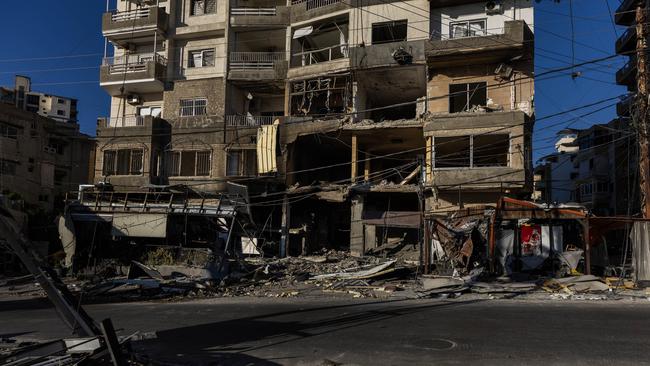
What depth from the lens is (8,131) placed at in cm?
4069

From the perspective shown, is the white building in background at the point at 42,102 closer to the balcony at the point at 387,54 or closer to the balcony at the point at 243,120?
the balcony at the point at 243,120

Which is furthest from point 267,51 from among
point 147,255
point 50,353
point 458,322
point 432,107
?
point 50,353

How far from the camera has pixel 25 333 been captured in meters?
10.9

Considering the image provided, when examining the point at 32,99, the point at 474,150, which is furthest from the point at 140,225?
the point at 32,99

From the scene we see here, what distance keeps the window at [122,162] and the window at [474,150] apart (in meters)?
20.3

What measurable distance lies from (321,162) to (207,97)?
31.8ft

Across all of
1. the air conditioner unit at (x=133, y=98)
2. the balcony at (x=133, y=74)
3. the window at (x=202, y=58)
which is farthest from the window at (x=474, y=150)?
the air conditioner unit at (x=133, y=98)

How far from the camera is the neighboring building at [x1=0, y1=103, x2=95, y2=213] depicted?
131ft

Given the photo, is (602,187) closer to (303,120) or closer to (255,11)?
(303,120)

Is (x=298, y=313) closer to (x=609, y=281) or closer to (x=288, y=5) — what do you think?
(x=609, y=281)

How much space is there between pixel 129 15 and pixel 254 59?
10525 mm

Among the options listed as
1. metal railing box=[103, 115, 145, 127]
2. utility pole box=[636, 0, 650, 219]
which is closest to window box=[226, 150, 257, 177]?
metal railing box=[103, 115, 145, 127]

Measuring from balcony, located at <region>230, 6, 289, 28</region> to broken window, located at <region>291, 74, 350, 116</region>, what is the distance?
4.97 m

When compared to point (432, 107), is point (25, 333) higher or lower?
lower
